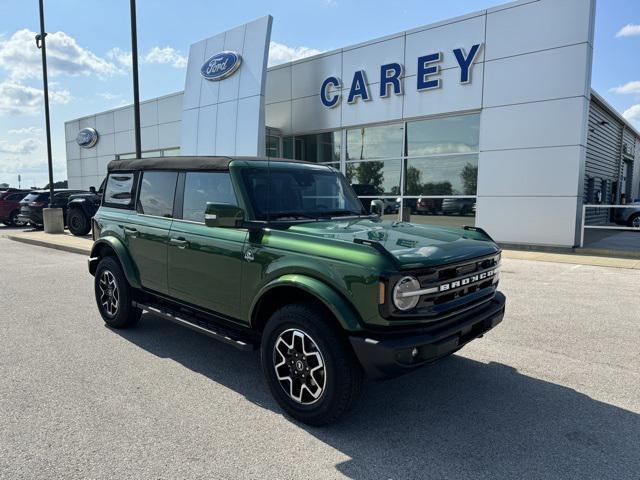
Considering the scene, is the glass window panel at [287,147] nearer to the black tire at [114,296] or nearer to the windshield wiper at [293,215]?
→ the black tire at [114,296]

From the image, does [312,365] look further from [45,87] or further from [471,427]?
[45,87]

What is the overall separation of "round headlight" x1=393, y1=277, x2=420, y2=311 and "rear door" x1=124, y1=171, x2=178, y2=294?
103 inches

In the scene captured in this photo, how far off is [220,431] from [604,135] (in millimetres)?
21656

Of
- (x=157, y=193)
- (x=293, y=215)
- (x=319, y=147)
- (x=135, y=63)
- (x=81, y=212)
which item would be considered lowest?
(x=81, y=212)

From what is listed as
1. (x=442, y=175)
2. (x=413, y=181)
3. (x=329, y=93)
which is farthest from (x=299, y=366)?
(x=329, y=93)

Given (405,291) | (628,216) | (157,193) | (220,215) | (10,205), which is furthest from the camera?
(10,205)

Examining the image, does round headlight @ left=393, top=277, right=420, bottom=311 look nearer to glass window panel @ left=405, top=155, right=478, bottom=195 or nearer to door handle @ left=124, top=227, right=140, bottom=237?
door handle @ left=124, top=227, right=140, bottom=237

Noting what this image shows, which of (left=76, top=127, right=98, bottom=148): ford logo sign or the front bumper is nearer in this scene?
the front bumper

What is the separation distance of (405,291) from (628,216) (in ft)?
64.4

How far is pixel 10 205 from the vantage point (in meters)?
21.0

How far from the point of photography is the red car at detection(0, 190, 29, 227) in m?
20.9

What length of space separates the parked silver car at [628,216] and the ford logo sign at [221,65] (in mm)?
15651

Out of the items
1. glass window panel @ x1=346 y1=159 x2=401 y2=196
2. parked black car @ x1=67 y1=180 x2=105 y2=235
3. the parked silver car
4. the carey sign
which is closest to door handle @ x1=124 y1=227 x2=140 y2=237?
glass window panel @ x1=346 y1=159 x2=401 y2=196

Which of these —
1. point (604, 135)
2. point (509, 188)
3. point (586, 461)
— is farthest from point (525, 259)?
point (604, 135)
